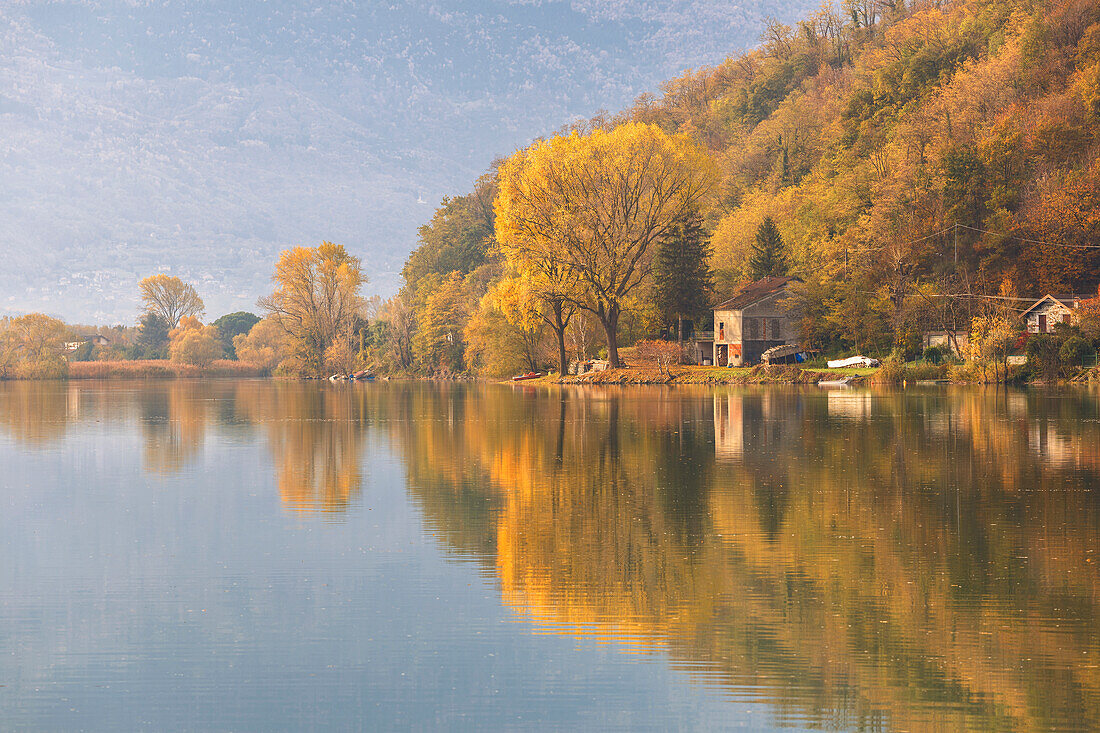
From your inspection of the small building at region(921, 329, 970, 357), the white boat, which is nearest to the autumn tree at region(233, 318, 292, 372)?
the white boat

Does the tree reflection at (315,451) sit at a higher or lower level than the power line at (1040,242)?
lower

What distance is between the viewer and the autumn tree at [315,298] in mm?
125938

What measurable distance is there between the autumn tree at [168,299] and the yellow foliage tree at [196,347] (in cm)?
1534

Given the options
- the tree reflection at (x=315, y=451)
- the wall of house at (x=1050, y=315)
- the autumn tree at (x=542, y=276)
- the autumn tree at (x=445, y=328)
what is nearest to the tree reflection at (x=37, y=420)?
the tree reflection at (x=315, y=451)

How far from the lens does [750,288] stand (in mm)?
85562

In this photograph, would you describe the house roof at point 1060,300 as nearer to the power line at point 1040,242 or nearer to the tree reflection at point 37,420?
the power line at point 1040,242

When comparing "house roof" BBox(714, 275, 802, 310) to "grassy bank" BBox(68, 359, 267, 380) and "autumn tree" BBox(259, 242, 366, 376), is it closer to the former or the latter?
"autumn tree" BBox(259, 242, 366, 376)

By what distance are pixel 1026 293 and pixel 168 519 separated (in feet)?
228

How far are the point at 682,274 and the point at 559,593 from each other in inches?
2782

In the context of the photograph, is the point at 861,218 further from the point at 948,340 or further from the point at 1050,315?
the point at 1050,315

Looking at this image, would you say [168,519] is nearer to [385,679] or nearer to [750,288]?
[385,679]

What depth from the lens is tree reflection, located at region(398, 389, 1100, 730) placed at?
784 cm

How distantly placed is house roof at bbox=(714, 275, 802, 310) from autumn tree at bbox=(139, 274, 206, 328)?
353ft

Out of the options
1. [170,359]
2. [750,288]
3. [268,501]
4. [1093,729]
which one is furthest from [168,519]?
[170,359]
